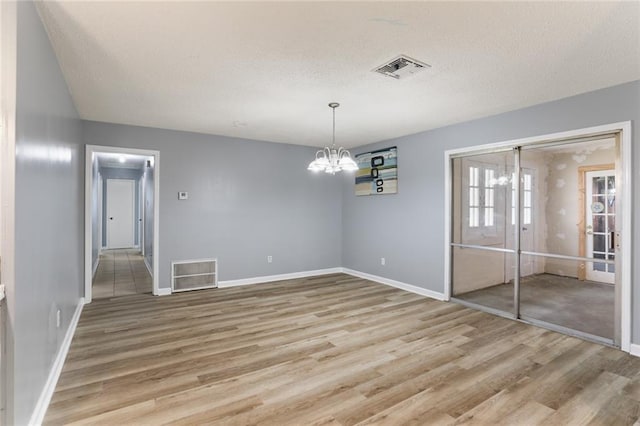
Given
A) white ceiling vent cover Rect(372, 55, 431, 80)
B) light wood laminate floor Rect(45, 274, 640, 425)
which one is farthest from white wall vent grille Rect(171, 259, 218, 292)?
white ceiling vent cover Rect(372, 55, 431, 80)

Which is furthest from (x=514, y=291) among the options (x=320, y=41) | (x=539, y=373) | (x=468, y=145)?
(x=320, y=41)

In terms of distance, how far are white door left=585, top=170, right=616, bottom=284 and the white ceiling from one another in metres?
0.97

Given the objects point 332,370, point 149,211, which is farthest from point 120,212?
point 332,370

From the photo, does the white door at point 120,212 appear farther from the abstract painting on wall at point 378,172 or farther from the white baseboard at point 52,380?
the abstract painting on wall at point 378,172

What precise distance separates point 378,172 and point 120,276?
543 cm

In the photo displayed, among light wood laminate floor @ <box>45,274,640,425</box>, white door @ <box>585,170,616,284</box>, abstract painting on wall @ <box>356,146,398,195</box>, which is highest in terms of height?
abstract painting on wall @ <box>356,146,398,195</box>

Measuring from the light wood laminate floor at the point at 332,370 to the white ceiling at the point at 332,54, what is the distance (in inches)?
102

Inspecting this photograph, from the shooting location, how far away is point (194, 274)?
→ 5.29 meters

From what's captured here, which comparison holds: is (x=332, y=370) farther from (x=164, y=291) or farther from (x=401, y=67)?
(x=164, y=291)

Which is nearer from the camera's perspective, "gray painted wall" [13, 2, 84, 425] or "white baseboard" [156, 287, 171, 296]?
"gray painted wall" [13, 2, 84, 425]

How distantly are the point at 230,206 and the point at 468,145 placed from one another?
12.8 ft

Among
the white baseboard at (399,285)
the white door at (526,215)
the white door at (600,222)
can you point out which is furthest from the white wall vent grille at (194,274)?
the white door at (600,222)

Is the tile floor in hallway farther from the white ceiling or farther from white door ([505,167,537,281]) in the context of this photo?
white door ([505,167,537,281])

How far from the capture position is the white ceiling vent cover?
2.66 meters
